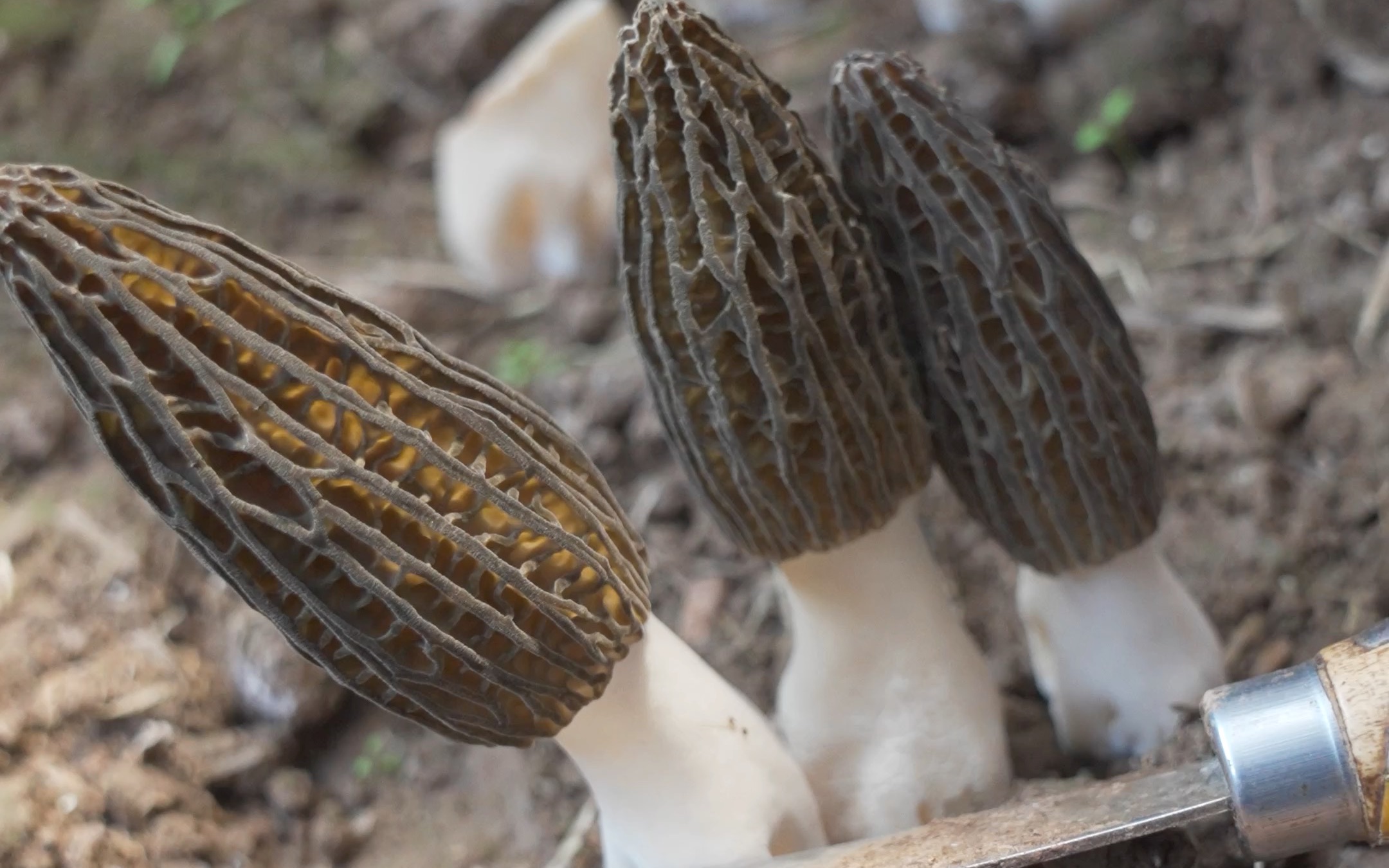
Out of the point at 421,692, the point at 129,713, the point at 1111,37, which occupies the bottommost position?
the point at 421,692

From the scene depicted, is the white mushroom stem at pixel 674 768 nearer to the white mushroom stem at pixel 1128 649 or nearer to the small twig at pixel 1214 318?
the white mushroom stem at pixel 1128 649

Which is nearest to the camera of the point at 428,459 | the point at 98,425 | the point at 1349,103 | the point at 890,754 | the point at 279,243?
the point at 98,425

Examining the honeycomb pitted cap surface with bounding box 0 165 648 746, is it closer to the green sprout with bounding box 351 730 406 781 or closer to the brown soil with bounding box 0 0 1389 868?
the brown soil with bounding box 0 0 1389 868

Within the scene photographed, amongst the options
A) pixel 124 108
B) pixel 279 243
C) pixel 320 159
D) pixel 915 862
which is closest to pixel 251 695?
pixel 915 862

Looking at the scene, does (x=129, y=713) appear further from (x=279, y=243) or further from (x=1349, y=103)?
(x=1349, y=103)

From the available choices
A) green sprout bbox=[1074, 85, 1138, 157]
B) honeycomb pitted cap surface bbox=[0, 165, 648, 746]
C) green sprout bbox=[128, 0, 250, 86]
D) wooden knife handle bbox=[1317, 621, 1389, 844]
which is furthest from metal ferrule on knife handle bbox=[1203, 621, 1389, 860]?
green sprout bbox=[128, 0, 250, 86]
